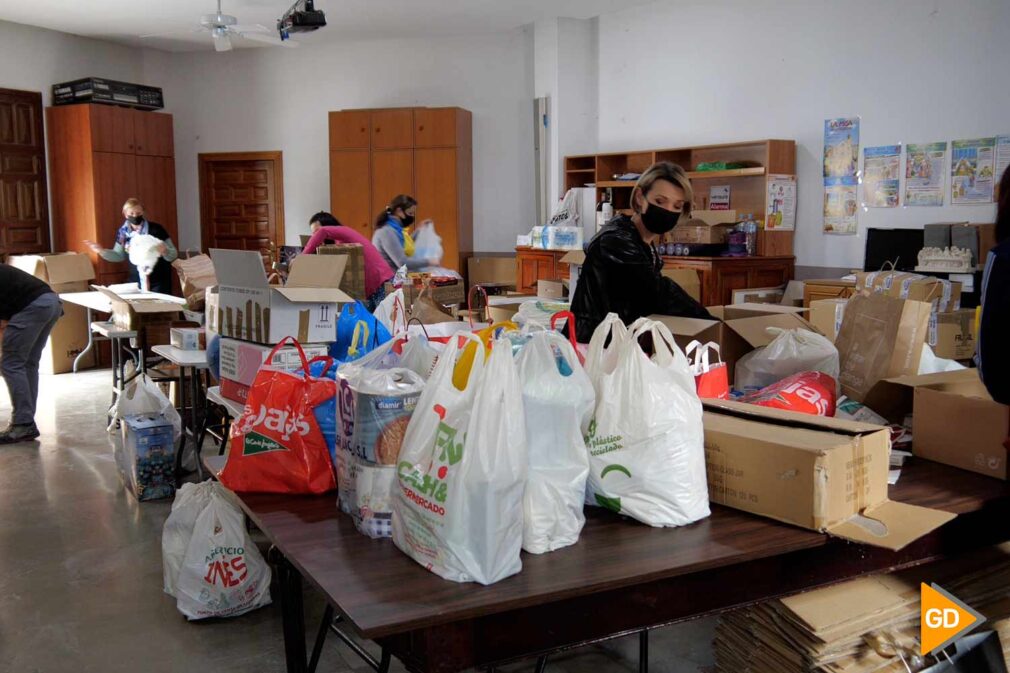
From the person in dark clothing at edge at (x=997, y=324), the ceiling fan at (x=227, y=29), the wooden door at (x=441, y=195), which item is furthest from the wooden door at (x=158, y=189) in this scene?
the person in dark clothing at edge at (x=997, y=324)

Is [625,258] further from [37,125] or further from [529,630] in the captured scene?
[37,125]

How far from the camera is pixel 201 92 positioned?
10.1m

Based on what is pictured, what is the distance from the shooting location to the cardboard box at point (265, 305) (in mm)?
3082

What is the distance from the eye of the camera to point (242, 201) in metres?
10.2

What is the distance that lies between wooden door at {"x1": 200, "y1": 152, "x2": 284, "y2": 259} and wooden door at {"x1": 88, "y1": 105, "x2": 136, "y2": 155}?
1120 mm

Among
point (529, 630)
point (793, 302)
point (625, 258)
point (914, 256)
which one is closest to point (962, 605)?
point (529, 630)

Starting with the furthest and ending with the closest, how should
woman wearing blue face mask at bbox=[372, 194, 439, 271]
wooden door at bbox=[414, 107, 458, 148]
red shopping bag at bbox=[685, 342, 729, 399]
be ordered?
wooden door at bbox=[414, 107, 458, 148] → woman wearing blue face mask at bbox=[372, 194, 439, 271] → red shopping bag at bbox=[685, 342, 729, 399]

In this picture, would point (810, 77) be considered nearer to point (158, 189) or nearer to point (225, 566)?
point (225, 566)

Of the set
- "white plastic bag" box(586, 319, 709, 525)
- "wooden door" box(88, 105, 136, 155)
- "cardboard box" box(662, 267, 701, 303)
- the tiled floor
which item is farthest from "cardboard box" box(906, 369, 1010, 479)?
"wooden door" box(88, 105, 136, 155)

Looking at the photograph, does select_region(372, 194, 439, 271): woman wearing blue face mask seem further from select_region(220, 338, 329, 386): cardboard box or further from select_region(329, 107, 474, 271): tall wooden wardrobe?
select_region(220, 338, 329, 386): cardboard box

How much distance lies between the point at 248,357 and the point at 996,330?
7.76 ft

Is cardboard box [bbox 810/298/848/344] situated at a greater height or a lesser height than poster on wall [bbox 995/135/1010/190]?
lesser

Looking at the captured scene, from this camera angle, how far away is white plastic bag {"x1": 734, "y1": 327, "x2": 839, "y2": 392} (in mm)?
2305

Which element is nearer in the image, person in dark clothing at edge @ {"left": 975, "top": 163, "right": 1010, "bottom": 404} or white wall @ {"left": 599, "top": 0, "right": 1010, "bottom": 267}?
person in dark clothing at edge @ {"left": 975, "top": 163, "right": 1010, "bottom": 404}
